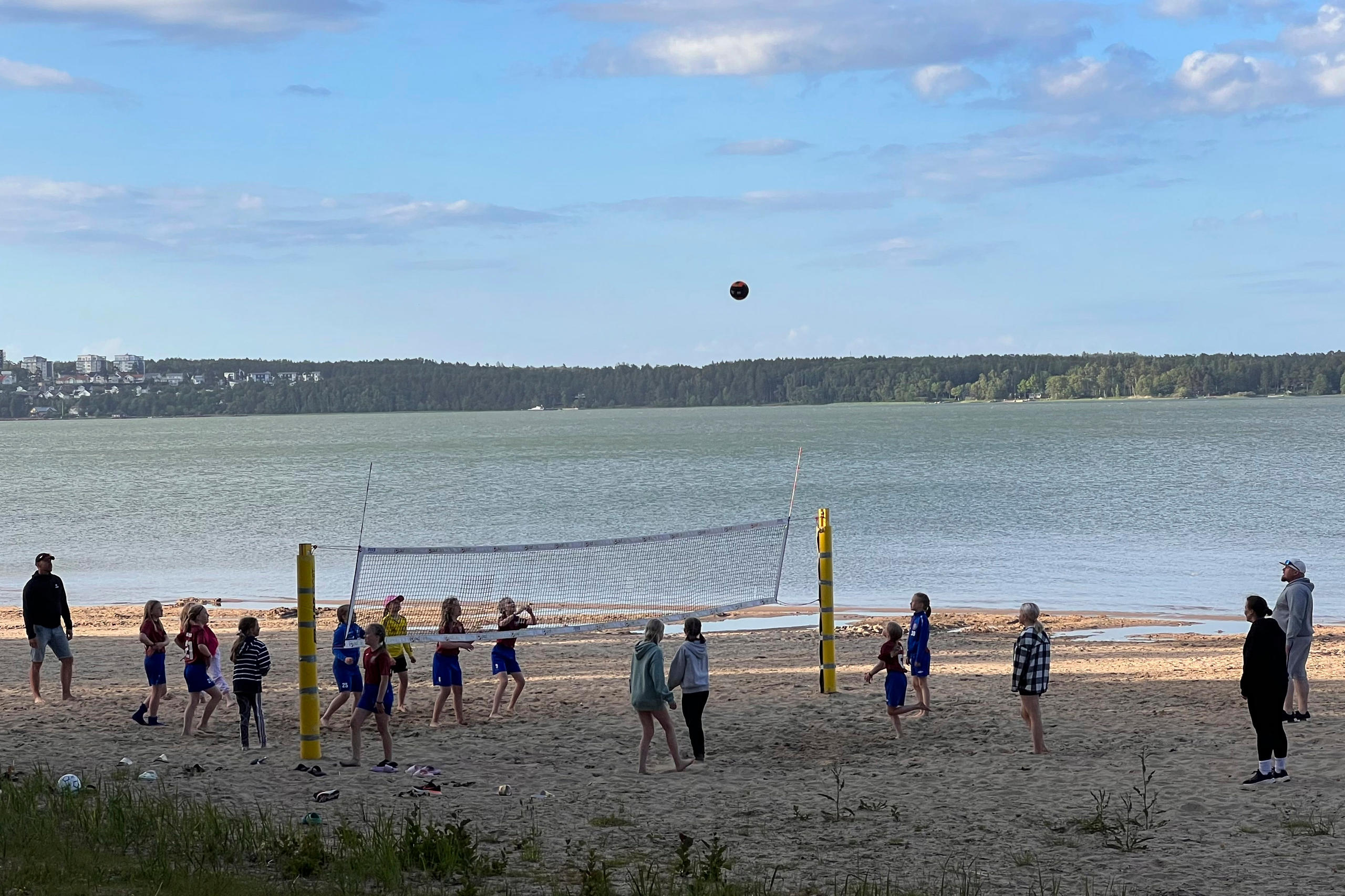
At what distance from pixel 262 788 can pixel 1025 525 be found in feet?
116

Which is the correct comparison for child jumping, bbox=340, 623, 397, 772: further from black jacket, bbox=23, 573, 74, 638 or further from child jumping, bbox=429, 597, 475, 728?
black jacket, bbox=23, 573, 74, 638

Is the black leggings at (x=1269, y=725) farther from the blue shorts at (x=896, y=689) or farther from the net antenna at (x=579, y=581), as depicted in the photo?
the net antenna at (x=579, y=581)

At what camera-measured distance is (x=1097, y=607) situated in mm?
24922

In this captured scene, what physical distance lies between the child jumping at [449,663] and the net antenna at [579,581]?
10.8 feet

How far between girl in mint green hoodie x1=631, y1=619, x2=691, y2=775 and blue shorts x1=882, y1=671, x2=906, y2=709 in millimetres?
2216

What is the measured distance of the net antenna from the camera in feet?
74.4

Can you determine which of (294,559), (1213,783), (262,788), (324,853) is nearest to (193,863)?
(324,853)

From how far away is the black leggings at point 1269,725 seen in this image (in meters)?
9.55

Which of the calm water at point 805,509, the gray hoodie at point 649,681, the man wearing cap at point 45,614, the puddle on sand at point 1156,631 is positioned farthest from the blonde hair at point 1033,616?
the calm water at point 805,509

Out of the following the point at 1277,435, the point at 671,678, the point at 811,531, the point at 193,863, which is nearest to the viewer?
the point at 193,863

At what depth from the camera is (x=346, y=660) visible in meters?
12.0

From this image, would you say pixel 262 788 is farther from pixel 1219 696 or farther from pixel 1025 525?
pixel 1025 525

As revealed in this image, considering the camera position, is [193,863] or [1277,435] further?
[1277,435]

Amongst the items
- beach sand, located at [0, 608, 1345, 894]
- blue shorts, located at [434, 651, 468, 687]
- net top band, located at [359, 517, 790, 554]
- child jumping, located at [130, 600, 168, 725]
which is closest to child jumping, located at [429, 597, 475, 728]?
blue shorts, located at [434, 651, 468, 687]
